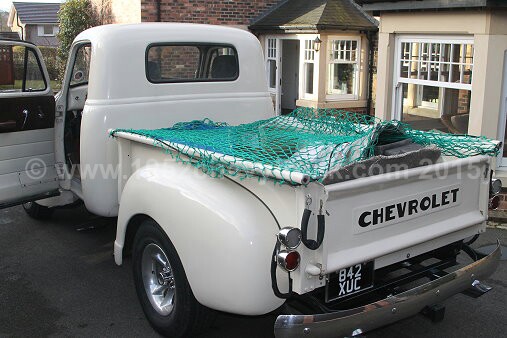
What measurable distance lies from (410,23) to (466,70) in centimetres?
105

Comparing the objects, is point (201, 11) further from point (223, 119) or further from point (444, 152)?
point (444, 152)

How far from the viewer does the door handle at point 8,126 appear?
4.85 metres

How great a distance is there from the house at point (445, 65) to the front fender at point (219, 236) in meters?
4.69

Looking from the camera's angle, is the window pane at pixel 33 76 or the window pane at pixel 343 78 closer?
the window pane at pixel 33 76

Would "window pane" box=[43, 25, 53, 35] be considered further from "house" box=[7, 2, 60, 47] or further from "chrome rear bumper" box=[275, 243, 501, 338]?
"chrome rear bumper" box=[275, 243, 501, 338]

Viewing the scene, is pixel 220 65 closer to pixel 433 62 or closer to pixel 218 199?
pixel 218 199

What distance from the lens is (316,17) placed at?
12344 millimetres

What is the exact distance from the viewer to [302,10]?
1327cm

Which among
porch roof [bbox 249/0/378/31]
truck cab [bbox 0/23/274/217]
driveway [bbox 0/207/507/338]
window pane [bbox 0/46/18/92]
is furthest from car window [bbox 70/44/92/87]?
porch roof [bbox 249/0/378/31]

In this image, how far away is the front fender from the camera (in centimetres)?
292

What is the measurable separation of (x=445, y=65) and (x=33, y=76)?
522 centimetres

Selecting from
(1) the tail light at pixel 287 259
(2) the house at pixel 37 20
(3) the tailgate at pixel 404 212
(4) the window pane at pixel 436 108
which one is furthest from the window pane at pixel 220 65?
(2) the house at pixel 37 20

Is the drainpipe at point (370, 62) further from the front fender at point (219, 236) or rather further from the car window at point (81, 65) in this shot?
the front fender at point (219, 236)

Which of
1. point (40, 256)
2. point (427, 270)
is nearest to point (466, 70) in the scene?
point (427, 270)
